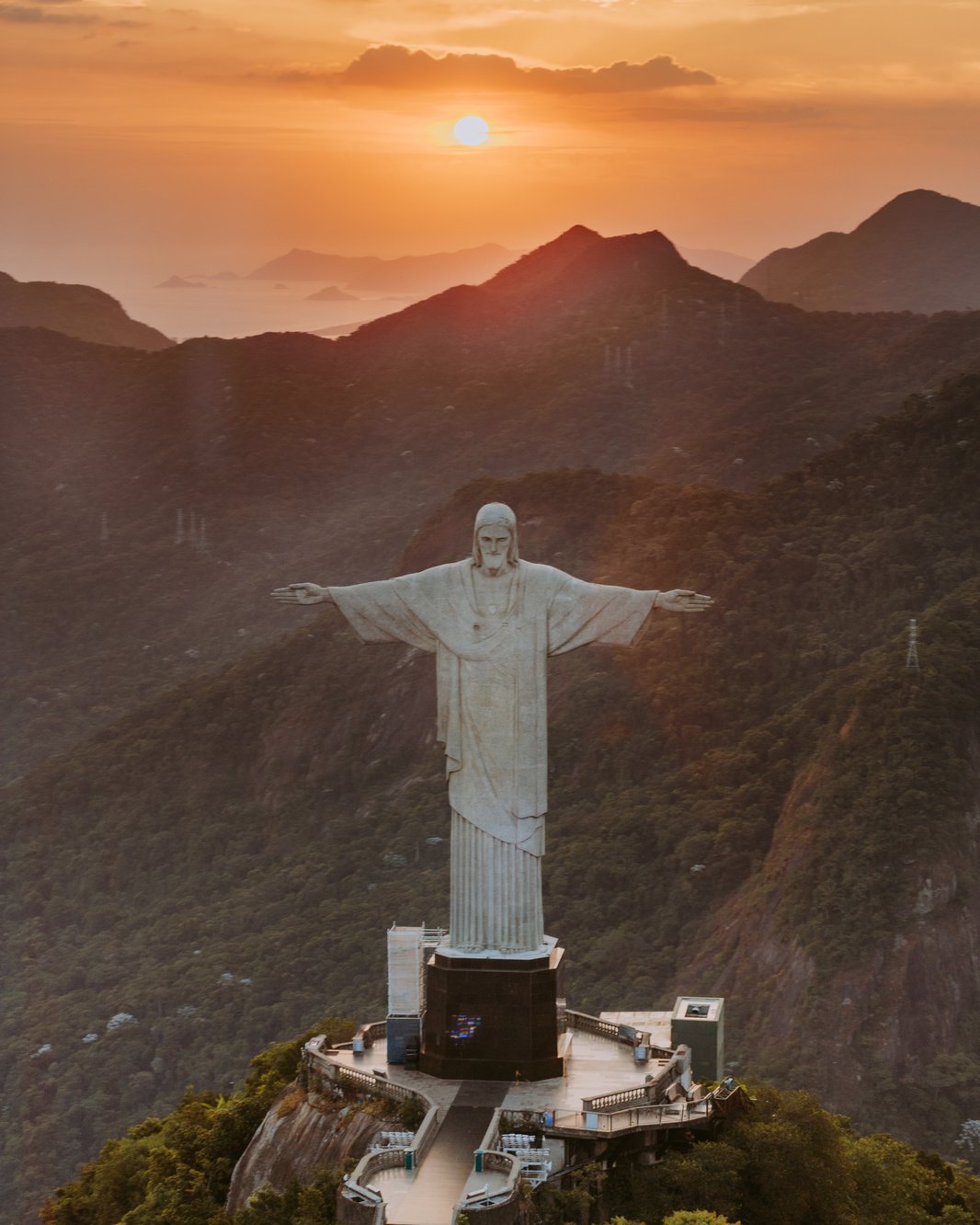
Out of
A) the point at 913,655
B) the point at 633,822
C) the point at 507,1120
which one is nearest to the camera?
the point at 507,1120

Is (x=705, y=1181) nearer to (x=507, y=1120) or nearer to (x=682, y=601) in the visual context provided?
(x=507, y=1120)

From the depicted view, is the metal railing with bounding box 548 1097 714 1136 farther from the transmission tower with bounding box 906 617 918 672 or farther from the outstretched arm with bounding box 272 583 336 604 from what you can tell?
the transmission tower with bounding box 906 617 918 672

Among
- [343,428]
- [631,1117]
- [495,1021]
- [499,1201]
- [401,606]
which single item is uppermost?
[343,428]

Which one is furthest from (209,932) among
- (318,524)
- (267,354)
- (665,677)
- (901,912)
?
(267,354)

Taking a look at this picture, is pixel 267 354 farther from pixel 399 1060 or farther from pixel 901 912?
pixel 399 1060

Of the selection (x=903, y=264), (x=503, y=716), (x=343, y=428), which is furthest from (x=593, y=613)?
(x=903, y=264)

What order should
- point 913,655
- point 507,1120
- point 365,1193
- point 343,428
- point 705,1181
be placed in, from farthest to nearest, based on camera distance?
1. point 343,428
2. point 913,655
3. point 507,1120
4. point 705,1181
5. point 365,1193
